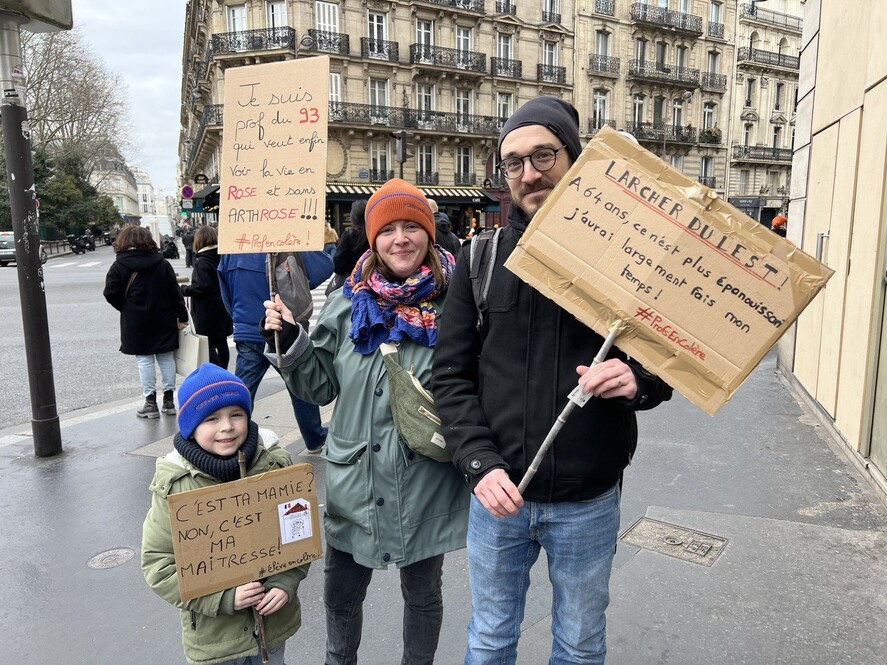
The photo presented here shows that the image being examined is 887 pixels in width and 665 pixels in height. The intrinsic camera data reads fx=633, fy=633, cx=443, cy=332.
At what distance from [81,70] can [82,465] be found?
156 feet

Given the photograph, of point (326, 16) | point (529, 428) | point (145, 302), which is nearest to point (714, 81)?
point (326, 16)

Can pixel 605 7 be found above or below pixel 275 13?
above

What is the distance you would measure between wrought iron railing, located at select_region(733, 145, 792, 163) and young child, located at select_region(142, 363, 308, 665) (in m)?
48.3

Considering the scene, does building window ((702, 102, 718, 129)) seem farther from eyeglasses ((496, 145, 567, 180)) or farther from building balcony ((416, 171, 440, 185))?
eyeglasses ((496, 145, 567, 180))

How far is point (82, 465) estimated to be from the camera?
4781 millimetres

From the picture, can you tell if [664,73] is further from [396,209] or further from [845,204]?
[396,209]

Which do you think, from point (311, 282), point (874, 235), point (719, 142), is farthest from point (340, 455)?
point (719, 142)

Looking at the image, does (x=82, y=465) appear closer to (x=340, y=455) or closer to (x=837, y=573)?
(x=340, y=455)

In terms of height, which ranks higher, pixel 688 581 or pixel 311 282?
pixel 311 282

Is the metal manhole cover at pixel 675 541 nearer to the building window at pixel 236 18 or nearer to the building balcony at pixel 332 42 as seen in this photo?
the building balcony at pixel 332 42

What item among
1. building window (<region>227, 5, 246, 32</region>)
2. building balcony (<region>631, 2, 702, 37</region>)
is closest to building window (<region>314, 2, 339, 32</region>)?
building window (<region>227, 5, 246, 32</region>)

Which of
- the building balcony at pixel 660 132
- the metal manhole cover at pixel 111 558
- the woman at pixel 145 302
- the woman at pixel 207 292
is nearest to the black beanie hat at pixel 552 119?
the metal manhole cover at pixel 111 558

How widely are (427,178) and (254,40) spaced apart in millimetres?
10780

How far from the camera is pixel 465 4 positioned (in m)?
34.3
